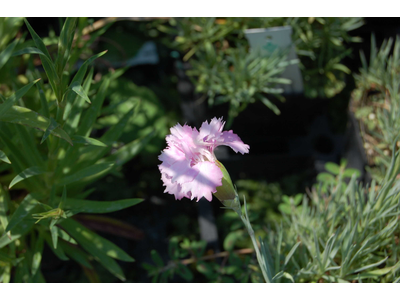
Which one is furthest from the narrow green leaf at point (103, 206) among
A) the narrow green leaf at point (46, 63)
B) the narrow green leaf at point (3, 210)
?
the narrow green leaf at point (46, 63)

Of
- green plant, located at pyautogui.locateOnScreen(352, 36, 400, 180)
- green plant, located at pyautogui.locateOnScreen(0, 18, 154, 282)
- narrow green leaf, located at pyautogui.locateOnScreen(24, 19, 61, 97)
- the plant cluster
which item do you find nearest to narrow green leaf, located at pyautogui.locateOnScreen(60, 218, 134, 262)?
green plant, located at pyautogui.locateOnScreen(0, 18, 154, 282)

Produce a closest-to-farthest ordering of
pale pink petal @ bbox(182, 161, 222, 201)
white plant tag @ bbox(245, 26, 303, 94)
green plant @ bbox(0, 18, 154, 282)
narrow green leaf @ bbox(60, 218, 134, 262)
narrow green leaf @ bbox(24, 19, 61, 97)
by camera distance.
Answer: pale pink petal @ bbox(182, 161, 222, 201), narrow green leaf @ bbox(24, 19, 61, 97), green plant @ bbox(0, 18, 154, 282), narrow green leaf @ bbox(60, 218, 134, 262), white plant tag @ bbox(245, 26, 303, 94)

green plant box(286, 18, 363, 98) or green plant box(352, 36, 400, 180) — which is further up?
green plant box(286, 18, 363, 98)

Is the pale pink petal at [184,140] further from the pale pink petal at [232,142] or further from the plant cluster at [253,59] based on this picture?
the plant cluster at [253,59]

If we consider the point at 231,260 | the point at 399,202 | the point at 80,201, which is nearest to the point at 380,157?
the point at 399,202

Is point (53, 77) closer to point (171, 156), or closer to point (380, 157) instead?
point (171, 156)

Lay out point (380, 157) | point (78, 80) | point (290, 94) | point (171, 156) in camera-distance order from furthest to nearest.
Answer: point (290, 94) → point (380, 157) → point (78, 80) → point (171, 156)

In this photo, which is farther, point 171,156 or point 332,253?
point 332,253

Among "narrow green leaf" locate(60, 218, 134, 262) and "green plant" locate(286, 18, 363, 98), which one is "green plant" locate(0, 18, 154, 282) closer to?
"narrow green leaf" locate(60, 218, 134, 262)

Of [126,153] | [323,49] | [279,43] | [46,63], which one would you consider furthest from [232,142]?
[323,49]
